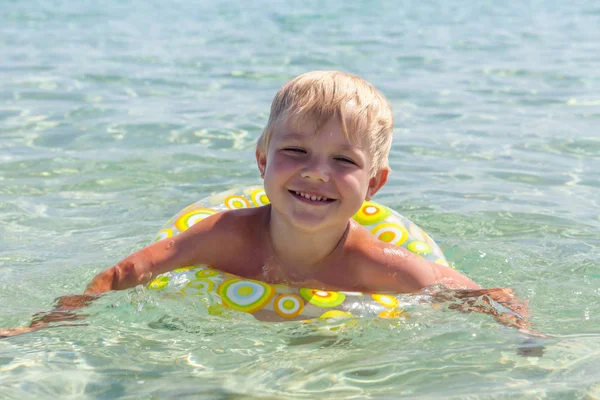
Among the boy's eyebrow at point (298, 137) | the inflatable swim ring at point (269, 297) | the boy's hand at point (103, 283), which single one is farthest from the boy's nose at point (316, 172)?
the boy's hand at point (103, 283)

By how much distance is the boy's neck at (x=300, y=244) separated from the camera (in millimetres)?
3621

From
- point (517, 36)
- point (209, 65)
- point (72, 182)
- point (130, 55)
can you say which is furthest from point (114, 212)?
point (517, 36)

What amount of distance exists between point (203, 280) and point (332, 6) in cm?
1551

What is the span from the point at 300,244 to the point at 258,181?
91.7 inches

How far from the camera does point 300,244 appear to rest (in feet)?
11.9

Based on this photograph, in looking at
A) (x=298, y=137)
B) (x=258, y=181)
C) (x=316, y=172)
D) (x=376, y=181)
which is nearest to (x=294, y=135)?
(x=298, y=137)

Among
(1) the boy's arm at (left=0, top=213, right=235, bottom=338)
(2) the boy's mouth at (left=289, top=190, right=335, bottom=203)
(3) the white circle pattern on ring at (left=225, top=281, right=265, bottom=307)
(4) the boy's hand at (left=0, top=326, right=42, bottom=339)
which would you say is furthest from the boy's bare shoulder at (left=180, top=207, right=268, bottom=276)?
(4) the boy's hand at (left=0, top=326, right=42, bottom=339)

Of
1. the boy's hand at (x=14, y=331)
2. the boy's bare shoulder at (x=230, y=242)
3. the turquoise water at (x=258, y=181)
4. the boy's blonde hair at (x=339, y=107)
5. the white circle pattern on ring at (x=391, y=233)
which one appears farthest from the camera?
the white circle pattern on ring at (x=391, y=233)

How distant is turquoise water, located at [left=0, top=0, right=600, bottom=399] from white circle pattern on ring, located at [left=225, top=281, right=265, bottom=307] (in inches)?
2.8

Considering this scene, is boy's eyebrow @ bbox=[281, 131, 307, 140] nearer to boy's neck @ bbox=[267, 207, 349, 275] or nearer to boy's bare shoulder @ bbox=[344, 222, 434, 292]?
boy's neck @ bbox=[267, 207, 349, 275]

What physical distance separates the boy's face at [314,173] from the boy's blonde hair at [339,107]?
0.10ft

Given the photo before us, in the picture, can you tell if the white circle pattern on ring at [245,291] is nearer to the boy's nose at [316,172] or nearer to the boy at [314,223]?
the boy at [314,223]

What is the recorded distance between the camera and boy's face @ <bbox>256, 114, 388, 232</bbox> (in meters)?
3.30

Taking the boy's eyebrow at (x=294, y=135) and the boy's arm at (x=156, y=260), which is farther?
the boy's arm at (x=156, y=260)
